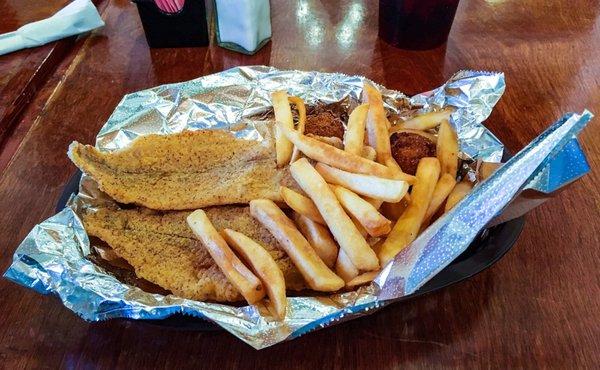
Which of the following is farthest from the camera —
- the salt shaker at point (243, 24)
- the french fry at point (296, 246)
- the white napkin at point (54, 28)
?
the white napkin at point (54, 28)

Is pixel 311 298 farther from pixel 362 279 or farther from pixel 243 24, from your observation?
pixel 243 24

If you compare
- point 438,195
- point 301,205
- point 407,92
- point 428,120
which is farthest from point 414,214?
point 407,92

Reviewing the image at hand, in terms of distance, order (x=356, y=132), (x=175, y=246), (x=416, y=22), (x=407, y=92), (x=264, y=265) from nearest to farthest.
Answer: (x=264, y=265) → (x=175, y=246) → (x=356, y=132) → (x=407, y=92) → (x=416, y=22)

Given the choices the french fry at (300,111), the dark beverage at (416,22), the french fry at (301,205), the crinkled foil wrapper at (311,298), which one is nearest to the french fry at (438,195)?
the crinkled foil wrapper at (311,298)

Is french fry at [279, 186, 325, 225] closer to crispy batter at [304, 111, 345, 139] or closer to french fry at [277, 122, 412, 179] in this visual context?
french fry at [277, 122, 412, 179]

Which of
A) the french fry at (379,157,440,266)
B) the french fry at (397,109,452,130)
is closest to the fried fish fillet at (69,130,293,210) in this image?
the french fry at (379,157,440,266)

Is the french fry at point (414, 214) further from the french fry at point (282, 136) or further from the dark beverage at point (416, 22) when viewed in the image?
the dark beverage at point (416, 22)
